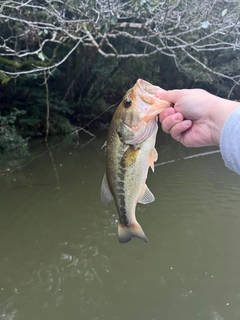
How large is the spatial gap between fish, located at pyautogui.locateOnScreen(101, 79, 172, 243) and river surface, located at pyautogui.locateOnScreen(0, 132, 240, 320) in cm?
240

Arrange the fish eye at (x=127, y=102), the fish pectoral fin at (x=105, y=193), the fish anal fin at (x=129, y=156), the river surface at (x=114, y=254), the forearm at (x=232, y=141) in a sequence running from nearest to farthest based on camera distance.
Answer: the forearm at (x=232, y=141) < the fish eye at (x=127, y=102) < the fish anal fin at (x=129, y=156) < the fish pectoral fin at (x=105, y=193) < the river surface at (x=114, y=254)

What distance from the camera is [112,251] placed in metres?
5.32

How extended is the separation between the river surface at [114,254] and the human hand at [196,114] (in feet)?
8.68

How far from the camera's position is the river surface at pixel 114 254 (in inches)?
166

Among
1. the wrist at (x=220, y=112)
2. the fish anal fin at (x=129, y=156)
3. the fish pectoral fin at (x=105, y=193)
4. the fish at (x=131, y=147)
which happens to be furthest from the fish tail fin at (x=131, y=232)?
the wrist at (x=220, y=112)

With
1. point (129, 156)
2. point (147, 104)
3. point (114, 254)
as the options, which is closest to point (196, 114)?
point (147, 104)

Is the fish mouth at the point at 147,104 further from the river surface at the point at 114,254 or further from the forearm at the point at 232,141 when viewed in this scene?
the river surface at the point at 114,254

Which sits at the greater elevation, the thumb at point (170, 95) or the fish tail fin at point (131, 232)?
the thumb at point (170, 95)

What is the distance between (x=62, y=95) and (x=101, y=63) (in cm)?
239

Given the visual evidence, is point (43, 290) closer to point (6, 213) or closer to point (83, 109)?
point (6, 213)

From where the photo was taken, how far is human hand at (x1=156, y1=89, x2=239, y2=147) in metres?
1.91

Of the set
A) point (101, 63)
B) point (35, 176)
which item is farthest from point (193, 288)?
point (101, 63)

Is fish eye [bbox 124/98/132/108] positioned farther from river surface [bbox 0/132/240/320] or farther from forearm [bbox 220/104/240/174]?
river surface [bbox 0/132/240/320]

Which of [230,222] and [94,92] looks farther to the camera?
[94,92]
